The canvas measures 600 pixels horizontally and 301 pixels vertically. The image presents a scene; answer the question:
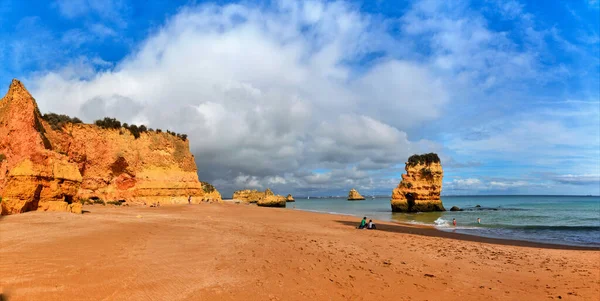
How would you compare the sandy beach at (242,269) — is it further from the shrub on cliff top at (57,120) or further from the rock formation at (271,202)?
the rock formation at (271,202)

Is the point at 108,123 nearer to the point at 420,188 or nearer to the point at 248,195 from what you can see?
the point at 420,188

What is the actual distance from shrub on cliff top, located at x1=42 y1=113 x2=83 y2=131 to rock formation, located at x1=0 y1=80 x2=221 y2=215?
19 centimetres

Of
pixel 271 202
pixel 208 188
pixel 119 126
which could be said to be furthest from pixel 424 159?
pixel 119 126

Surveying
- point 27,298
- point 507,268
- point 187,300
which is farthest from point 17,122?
point 507,268

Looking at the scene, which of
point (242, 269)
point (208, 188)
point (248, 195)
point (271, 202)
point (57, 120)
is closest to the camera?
point (242, 269)

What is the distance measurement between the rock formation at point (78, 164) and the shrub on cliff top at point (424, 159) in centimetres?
3907

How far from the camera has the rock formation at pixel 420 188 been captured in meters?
55.8

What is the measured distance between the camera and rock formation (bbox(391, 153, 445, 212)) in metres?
55.8

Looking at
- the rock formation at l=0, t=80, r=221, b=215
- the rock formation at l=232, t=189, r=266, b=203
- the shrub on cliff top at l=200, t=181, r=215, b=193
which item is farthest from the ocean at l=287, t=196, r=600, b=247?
the rock formation at l=232, t=189, r=266, b=203

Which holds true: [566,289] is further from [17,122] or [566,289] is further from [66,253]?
[17,122]

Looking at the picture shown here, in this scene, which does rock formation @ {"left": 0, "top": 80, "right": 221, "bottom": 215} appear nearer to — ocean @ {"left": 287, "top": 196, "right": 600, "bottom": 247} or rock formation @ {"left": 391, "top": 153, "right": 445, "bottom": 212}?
ocean @ {"left": 287, "top": 196, "right": 600, "bottom": 247}

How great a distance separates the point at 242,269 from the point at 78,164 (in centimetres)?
2911

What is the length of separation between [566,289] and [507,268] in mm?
2351

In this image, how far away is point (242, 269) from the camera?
7902mm
